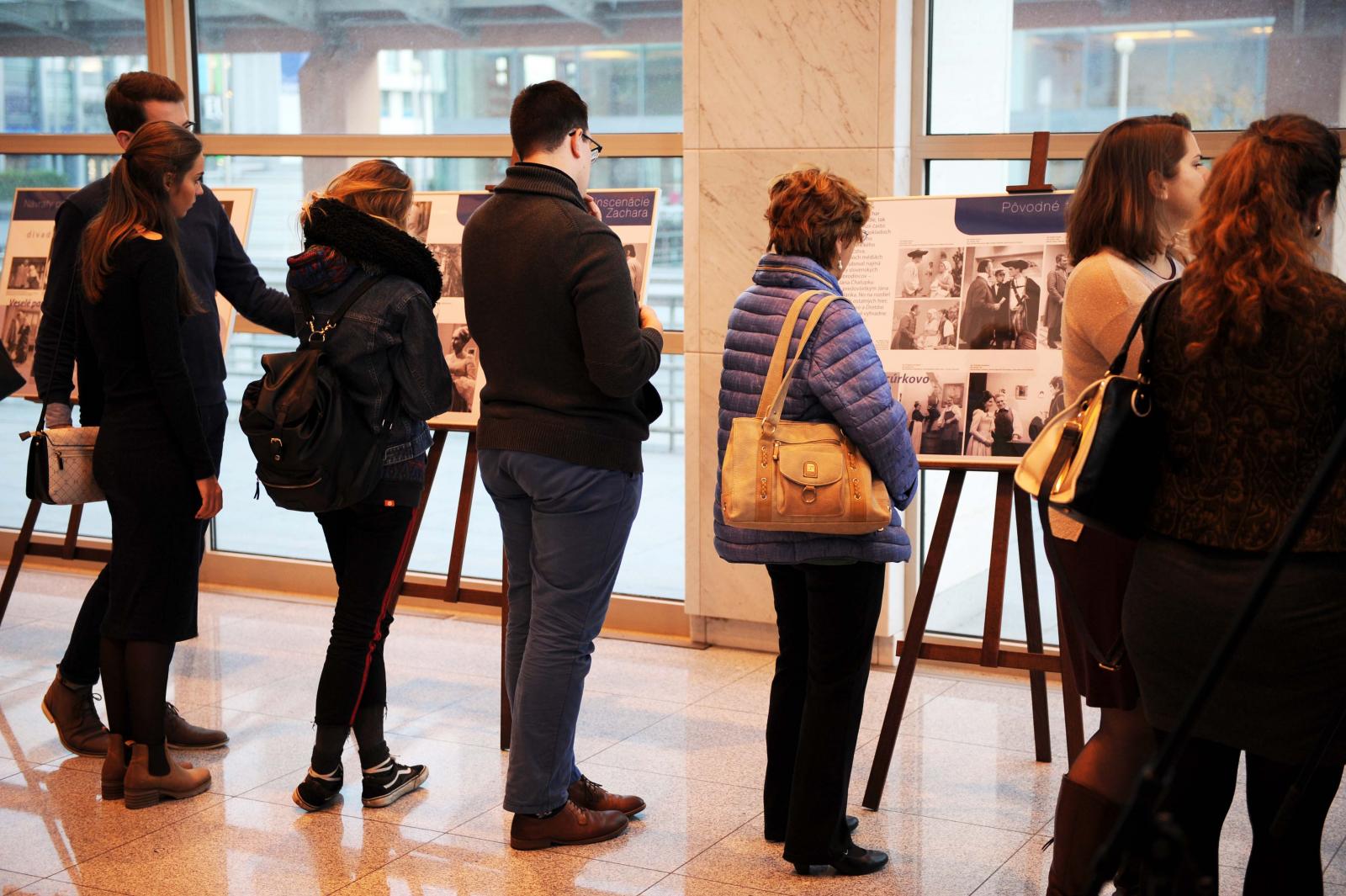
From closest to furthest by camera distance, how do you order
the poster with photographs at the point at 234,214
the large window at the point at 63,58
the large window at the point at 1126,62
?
the large window at the point at 1126,62, the poster with photographs at the point at 234,214, the large window at the point at 63,58

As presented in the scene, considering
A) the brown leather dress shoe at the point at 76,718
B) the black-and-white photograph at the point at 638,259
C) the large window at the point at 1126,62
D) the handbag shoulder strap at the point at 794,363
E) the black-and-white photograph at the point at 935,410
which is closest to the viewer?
the handbag shoulder strap at the point at 794,363

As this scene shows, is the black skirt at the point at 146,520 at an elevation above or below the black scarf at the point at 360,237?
below

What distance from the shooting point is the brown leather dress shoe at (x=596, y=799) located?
3.29 m

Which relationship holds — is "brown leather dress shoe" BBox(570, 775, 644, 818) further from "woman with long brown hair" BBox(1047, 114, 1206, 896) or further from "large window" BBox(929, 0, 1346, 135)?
"large window" BBox(929, 0, 1346, 135)

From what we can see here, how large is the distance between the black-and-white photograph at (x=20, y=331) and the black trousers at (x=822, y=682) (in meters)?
3.42

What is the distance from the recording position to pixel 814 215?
2.83m

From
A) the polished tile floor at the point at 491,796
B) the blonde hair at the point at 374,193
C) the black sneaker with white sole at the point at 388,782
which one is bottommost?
the polished tile floor at the point at 491,796

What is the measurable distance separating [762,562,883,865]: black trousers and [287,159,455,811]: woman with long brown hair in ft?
3.21

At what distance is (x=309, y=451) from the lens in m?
3.02

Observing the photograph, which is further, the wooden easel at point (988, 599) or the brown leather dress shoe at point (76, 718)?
the brown leather dress shoe at point (76, 718)

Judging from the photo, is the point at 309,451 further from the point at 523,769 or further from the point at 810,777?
the point at 810,777

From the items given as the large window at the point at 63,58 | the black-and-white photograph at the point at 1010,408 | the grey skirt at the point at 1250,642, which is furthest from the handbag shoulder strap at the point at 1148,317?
the large window at the point at 63,58

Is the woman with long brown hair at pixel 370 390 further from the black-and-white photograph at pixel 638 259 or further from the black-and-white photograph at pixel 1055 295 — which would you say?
the black-and-white photograph at pixel 1055 295

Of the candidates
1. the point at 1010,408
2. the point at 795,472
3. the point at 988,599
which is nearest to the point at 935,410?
the point at 1010,408
